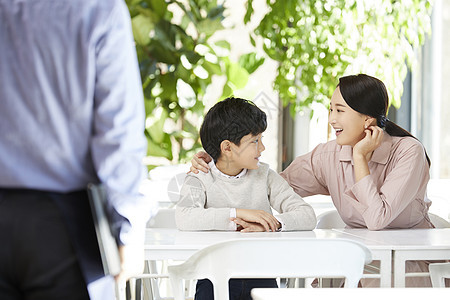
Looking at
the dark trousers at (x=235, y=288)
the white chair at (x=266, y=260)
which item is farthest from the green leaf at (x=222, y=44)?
the white chair at (x=266, y=260)

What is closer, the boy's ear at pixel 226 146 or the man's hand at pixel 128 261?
the man's hand at pixel 128 261

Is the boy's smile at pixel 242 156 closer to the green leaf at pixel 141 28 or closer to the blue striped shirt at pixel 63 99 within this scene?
the green leaf at pixel 141 28

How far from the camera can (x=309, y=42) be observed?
3.74 meters

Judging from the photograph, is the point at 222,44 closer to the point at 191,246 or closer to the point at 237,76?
the point at 237,76

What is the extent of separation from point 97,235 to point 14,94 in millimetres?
276

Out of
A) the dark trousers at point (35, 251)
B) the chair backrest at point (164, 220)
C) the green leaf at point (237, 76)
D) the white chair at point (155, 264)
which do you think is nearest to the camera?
the dark trousers at point (35, 251)

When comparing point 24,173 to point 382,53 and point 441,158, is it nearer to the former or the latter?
point 382,53

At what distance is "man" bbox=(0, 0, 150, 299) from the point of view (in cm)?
111

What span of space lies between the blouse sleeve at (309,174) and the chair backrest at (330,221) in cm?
10

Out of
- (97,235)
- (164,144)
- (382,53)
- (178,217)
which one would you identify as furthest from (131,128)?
(382,53)

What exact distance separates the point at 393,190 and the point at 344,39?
1.57m

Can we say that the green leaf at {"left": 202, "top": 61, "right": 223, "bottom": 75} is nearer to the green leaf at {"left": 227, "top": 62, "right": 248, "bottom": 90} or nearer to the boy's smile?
the green leaf at {"left": 227, "top": 62, "right": 248, "bottom": 90}

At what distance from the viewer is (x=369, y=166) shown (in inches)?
102

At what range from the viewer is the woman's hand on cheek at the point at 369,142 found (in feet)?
8.16
